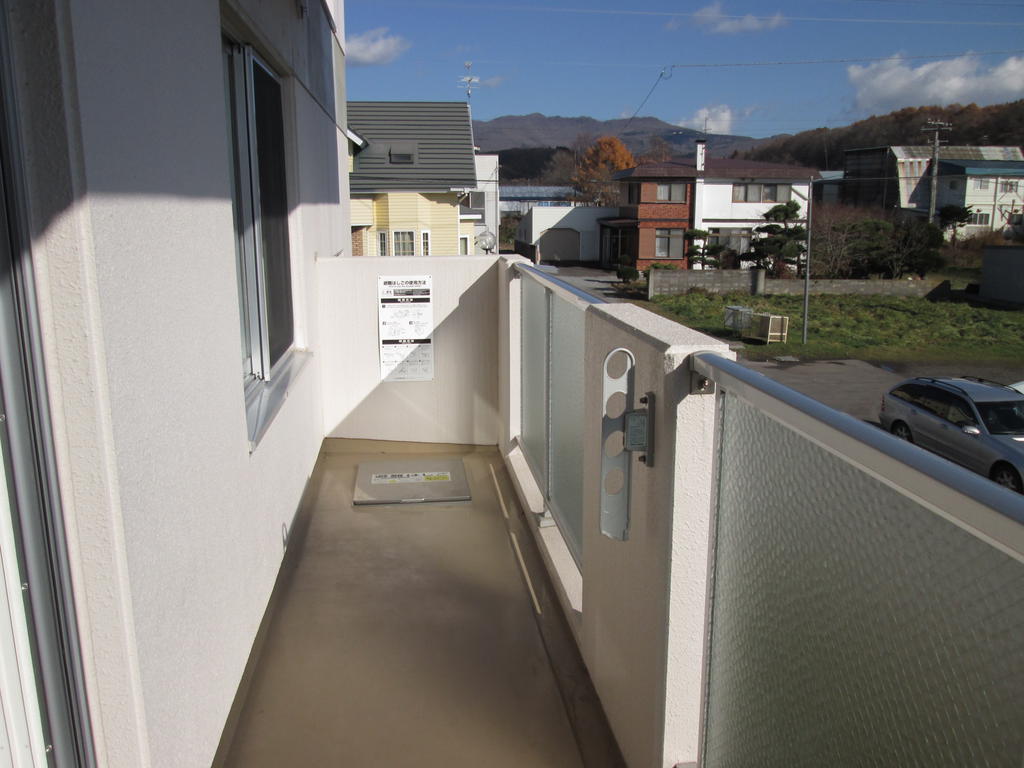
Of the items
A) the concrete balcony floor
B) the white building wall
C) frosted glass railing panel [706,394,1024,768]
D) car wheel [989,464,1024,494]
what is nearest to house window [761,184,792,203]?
the white building wall

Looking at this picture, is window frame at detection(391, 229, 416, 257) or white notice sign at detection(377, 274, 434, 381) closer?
white notice sign at detection(377, 274, 434, 381)

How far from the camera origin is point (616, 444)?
2250 millimetres

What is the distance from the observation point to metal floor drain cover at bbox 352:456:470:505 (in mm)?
5059

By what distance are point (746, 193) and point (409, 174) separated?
2749cm

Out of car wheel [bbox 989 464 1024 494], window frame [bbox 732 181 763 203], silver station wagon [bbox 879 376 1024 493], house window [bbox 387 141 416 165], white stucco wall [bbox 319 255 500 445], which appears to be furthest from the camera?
window frame [bbox 732 181 763 203]

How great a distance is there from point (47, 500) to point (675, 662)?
54.2 inches

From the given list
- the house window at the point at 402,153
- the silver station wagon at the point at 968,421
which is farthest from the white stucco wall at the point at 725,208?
the silver station wagon at the point at 968,421

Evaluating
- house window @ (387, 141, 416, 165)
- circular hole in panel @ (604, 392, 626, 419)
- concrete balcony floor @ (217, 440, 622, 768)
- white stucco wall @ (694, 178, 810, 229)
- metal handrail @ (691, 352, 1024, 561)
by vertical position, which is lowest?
concrete balcony floor @ (217, 440, 622, 768)

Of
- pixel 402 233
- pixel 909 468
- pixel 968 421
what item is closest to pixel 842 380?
pixel 968 421

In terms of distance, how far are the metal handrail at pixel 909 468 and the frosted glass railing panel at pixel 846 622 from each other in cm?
5

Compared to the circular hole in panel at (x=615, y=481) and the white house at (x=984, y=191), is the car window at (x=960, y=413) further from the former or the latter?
the white house at (x=984, y=191)

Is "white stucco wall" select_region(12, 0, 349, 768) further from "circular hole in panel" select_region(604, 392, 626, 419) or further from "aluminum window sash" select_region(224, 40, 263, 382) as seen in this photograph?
"circular hole in panel" select_region(604, 392, 626, 419)

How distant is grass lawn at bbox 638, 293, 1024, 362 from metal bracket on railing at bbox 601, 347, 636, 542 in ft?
88.7

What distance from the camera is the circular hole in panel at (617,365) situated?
2277 mm
